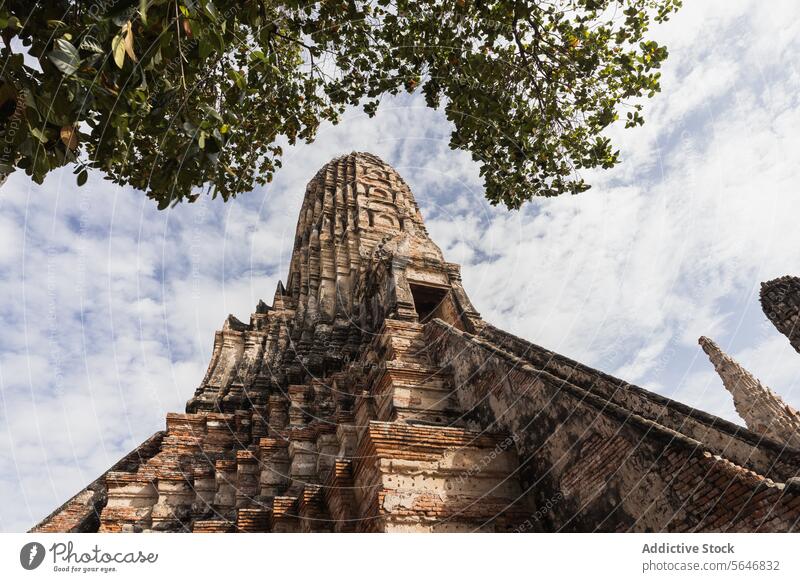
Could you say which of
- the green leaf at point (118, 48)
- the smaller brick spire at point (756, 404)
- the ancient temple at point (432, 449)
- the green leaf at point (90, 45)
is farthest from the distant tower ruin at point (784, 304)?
the green leaf at point (90, 45)

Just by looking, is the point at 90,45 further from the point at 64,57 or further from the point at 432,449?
the point at 432,449

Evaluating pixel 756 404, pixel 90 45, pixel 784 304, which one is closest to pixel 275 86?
pixel 90 45

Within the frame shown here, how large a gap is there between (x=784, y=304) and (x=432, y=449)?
11.4m

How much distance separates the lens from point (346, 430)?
8.20 meters

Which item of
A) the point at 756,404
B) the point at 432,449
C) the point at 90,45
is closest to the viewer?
the point at 90,45

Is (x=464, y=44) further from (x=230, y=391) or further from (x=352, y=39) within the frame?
(x=230, y=391)

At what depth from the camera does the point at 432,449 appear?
531 cm

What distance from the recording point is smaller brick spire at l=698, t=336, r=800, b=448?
640 cm

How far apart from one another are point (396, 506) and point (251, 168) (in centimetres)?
512
